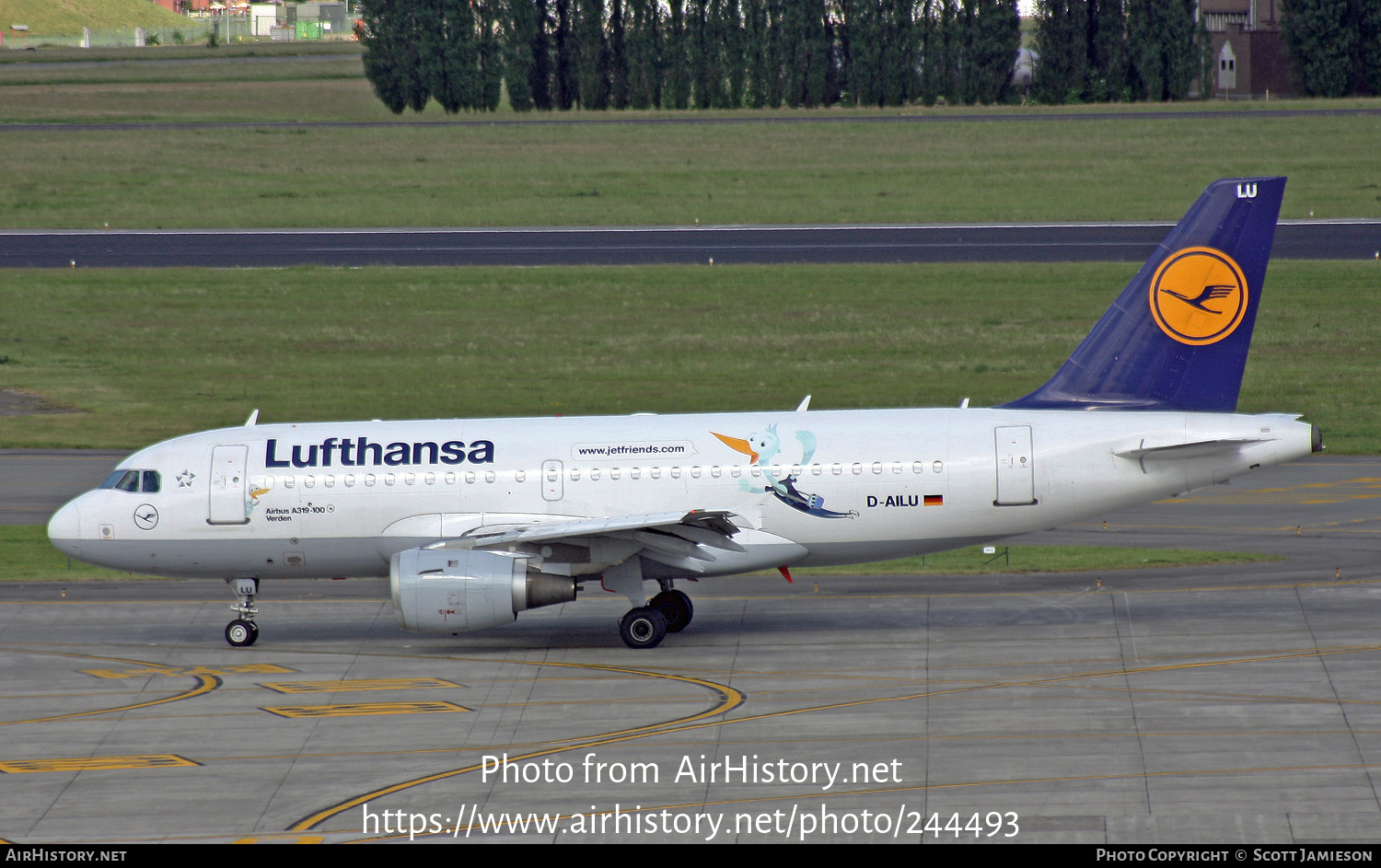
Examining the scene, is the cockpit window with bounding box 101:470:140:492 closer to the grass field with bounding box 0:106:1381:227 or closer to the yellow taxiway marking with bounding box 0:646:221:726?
the yellow taxiway marking with bounding box 0:646:221:726

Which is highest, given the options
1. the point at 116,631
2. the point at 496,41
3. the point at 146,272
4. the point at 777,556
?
the point at 496,41

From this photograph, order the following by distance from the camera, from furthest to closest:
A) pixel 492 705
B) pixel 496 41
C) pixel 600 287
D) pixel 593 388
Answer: pixel 496 41 < pixel 600 287 < pixel 593 388 < pixel 492 705

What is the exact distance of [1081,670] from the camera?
25547 mm

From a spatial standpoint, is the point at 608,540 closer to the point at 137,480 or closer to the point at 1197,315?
the point at 137,480

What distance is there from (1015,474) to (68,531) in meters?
17.7

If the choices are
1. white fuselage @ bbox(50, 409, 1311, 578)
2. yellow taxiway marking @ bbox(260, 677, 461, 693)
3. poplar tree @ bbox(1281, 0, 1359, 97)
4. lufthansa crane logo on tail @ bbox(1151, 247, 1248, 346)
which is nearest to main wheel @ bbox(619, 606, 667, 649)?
white fuselage @ bbox(50, 409, 1311, 578)

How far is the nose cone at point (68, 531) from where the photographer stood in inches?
1112

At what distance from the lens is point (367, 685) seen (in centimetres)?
2609

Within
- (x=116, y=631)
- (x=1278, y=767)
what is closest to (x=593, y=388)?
(x=116, y=631)

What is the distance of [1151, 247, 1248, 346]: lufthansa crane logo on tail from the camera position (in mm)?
27969

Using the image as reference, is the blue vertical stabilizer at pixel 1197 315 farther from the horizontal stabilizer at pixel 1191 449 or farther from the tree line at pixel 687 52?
the tree line at pixel 687 52

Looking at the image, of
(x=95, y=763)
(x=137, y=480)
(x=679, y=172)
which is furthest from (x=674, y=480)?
(x=679, y=172)
